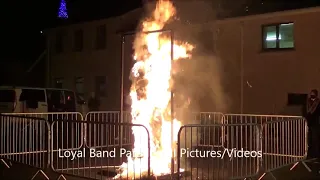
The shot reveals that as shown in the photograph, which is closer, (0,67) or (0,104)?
(0,104)

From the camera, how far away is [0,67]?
131 feet

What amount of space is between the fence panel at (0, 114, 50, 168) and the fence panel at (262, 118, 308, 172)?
4861 mm

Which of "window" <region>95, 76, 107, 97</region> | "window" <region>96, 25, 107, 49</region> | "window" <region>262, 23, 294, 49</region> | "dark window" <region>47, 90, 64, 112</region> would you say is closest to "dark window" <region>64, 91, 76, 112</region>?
"dark window" <region>47, 90, 64, 112</region>

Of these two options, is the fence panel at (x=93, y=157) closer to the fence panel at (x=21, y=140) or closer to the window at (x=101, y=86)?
the fence panel at (x=21, y=140)

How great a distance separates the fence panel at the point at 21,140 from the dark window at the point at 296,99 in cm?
1131

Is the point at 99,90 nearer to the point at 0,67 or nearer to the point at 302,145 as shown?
the point at 0,67

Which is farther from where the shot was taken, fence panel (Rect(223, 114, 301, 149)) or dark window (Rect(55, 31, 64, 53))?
dark window (Rect(55, 31, 64, 53))

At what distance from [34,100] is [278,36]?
33.0 feet

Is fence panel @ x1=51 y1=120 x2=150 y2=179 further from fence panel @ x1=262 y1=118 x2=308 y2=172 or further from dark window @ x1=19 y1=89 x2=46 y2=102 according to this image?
dark window @ x1=19 y1=89 x2=46 y2=102

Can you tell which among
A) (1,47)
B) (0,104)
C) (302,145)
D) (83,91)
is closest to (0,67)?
(1,47)

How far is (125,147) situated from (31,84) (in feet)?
83.1

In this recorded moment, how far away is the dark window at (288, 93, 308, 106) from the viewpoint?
1936 cm

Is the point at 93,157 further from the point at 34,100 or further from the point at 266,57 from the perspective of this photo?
the point at 266,57

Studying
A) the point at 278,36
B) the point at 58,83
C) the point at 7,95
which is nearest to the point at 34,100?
the point at 7,95
